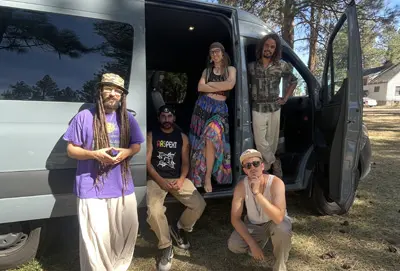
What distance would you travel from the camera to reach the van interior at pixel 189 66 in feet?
12.9

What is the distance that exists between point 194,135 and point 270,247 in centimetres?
137

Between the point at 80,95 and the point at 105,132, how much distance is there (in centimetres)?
47

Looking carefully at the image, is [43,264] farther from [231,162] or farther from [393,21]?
[393,21]

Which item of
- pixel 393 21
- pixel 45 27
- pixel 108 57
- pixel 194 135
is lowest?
pixel 194 135

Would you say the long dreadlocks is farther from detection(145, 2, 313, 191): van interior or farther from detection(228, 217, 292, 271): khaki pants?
detection(228, 217, 292, 271): khaki pants

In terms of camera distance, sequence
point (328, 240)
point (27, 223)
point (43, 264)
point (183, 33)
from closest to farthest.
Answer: point (27, 223) → point (43, 264) → point (328, 240) → point (183, 33)

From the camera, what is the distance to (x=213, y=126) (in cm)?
350

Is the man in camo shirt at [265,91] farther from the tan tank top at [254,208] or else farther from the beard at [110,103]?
the beard at [110,103]

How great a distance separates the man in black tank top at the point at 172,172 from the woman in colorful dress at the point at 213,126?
14 centimetres

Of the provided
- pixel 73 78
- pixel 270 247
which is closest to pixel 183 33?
pixel 73 78

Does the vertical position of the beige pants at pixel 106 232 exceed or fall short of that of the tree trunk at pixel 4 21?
it falls short

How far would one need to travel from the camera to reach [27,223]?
287 cm

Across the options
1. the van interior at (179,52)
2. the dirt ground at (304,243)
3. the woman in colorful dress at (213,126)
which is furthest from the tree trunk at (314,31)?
the woman in colorful dress at (213,126)

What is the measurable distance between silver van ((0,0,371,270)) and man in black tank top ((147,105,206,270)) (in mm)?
262
